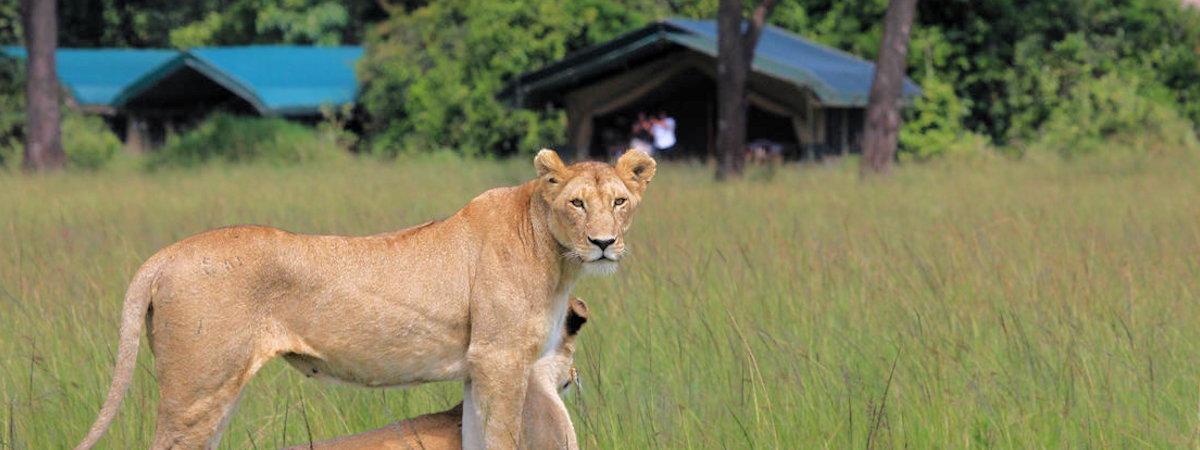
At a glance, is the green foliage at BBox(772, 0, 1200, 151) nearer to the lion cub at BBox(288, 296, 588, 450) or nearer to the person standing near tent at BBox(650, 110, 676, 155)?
the person standing near tent at BBox(650, 110, 676, 155)

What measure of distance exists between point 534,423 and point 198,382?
2.42 ft

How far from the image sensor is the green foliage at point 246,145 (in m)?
28.6

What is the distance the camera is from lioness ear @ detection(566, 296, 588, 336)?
4.13 m

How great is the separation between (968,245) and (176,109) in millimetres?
34476

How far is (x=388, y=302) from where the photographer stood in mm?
4051

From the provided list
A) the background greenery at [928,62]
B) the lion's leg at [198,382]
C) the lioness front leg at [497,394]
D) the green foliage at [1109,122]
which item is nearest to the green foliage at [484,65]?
the background greenery at [928,62]

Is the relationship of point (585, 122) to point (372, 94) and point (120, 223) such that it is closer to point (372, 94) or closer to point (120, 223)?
point (372, 94)

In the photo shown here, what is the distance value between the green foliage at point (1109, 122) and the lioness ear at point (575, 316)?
2484 cm

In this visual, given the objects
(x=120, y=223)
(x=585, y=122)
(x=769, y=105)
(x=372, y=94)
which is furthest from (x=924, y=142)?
(x=120, y=223)

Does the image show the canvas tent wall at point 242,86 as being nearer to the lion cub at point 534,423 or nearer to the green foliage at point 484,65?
the green foliage at point 484,65

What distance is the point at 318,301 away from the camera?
3988mm

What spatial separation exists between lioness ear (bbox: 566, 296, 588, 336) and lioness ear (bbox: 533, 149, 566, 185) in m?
0.29

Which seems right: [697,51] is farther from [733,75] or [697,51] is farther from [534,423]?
[534,423]

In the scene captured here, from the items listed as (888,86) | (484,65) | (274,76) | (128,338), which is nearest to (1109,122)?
(888,86)
